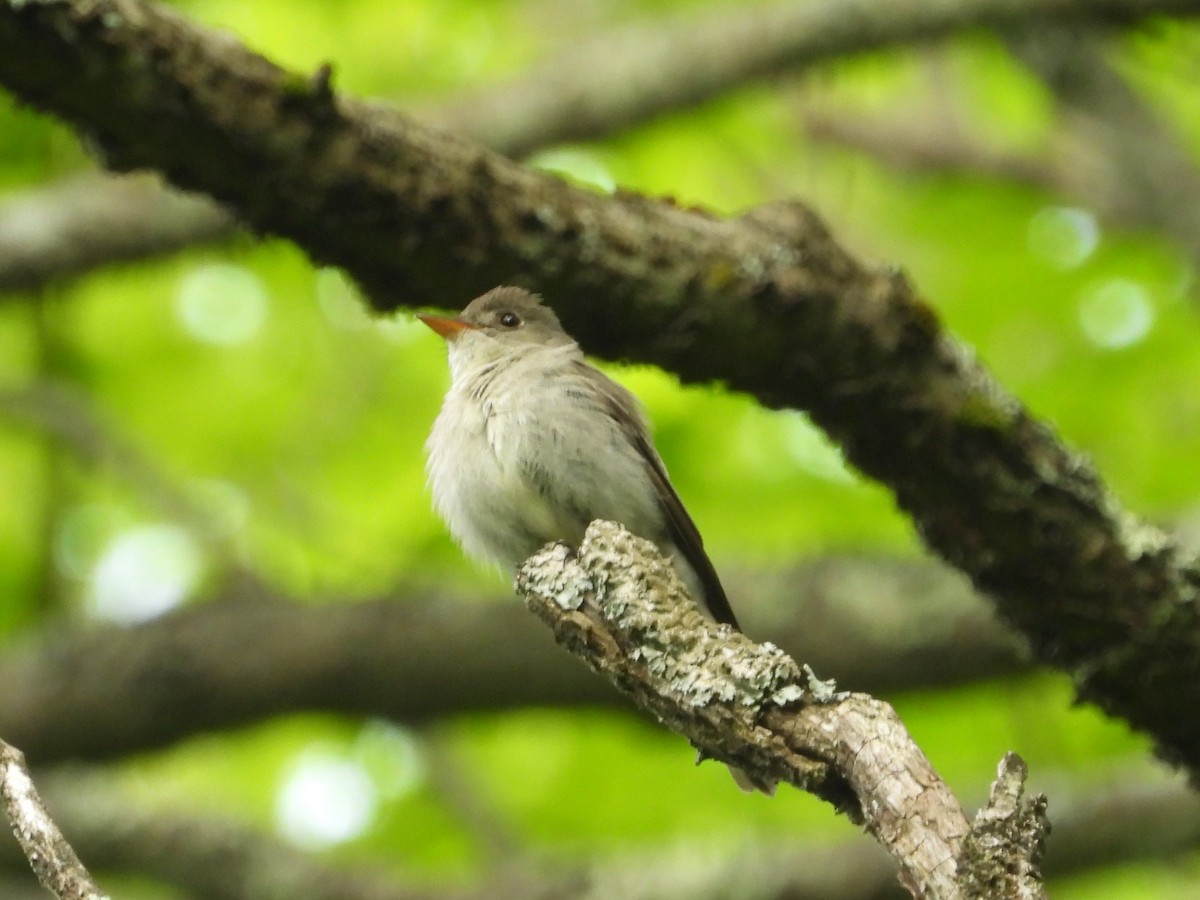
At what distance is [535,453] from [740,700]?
1.82 metres

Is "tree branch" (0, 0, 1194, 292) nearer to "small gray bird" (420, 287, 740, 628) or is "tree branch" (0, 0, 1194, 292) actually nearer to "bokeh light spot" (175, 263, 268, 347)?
"small gray bird" (420, 287, 740, 628)

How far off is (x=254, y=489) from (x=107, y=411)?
38.5 inches

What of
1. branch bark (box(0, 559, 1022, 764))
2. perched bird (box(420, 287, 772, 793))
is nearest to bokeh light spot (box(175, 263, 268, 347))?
branch bark (box(0, 559, 1022, 764))

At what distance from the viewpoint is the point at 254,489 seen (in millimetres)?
9562

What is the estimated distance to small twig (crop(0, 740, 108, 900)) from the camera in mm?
2369

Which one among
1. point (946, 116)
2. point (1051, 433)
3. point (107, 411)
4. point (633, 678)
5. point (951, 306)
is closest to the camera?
point (633, 678)

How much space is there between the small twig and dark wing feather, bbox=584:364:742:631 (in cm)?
256

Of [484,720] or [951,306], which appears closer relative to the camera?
[484,720]

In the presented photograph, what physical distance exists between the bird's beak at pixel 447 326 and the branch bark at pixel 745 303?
12.4 inches

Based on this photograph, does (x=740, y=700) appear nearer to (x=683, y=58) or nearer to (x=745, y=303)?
(x=745, y=303)

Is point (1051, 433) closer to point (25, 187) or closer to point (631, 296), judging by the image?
point (631, 296)

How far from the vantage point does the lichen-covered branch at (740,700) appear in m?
2.59

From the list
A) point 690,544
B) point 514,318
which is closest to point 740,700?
point 690,544

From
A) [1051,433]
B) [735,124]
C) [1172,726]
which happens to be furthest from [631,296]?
[735,124]
